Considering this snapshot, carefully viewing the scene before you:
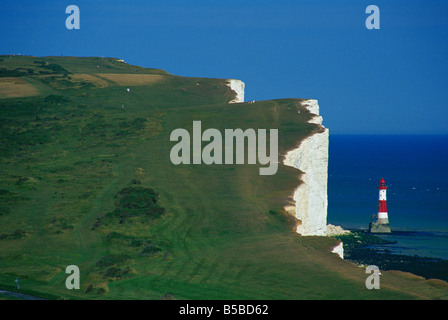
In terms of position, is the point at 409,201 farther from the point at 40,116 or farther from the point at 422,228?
the point at 40,116

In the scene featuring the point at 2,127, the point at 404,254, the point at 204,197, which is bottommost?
the point at 404,254

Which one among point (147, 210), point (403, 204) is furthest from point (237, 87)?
point (147, 210)

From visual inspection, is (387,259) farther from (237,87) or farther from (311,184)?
(237,87)

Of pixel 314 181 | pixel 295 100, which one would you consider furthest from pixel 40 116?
pixel 314 181

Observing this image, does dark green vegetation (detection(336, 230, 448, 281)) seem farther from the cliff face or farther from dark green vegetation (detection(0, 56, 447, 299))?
dark green vegetation (detection(0, 56, 447, 299))

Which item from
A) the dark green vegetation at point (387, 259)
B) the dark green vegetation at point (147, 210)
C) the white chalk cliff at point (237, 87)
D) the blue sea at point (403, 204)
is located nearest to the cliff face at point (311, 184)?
the dark green vegetation at point (147, 210)

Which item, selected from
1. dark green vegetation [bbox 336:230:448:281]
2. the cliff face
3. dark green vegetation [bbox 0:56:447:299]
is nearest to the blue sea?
dark green vegetation [bbox 336:230:448:281]
